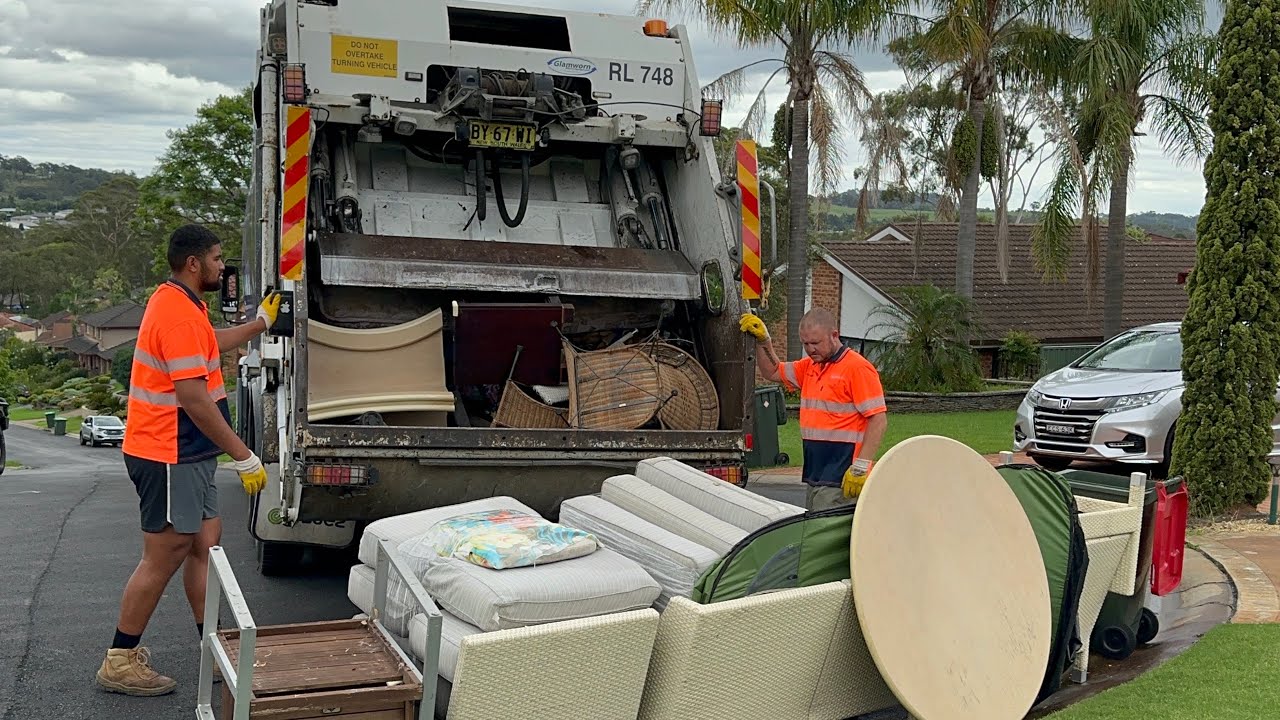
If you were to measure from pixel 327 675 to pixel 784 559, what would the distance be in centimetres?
139

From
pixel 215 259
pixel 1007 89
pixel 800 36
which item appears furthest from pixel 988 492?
pixel 1007 89

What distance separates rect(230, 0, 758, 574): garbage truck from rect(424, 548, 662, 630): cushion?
71.2 inches

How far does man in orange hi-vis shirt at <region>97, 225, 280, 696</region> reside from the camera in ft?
15.3

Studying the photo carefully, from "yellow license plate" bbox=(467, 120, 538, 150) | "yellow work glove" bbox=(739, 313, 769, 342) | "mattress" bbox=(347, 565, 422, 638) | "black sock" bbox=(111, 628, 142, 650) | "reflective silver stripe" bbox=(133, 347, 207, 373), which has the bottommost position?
"black sock" bbox=(111, 628, 142, 650)

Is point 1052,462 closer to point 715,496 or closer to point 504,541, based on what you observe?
point 715,496

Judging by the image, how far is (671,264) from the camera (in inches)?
263

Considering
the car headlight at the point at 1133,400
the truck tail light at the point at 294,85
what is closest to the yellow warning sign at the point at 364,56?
the truck tail light at the point at 294,85

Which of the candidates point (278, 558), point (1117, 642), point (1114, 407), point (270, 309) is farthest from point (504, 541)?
point (1114, 407)

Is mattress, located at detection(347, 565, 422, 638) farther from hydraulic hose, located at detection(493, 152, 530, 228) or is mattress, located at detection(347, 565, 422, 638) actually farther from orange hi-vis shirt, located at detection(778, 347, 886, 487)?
hydraulic hose, located at detection(493, 152, 530, 228)

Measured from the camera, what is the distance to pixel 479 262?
6270mm

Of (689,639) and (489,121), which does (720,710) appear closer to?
(689,639)

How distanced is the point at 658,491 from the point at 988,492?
1.20m

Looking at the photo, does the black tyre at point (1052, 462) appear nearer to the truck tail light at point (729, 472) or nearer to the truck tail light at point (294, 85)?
the truck tail light at point (729, 472)

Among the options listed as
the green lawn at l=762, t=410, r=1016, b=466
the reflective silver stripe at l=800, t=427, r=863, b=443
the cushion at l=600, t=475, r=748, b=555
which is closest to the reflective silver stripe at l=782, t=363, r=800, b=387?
the reflective silver stripe at l=800, t=427, r=863, b=443
